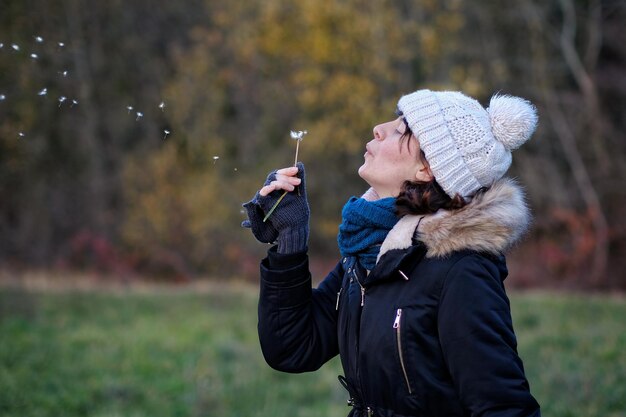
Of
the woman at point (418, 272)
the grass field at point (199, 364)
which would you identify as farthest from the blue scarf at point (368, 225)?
the grass field at point (199, 364)

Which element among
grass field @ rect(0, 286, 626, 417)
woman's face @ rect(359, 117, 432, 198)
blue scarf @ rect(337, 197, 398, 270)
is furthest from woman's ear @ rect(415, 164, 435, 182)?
grass field @ rect(0, 286, 626, 417)

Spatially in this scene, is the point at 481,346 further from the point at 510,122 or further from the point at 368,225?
the point at 510,122

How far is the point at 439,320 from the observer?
243cm

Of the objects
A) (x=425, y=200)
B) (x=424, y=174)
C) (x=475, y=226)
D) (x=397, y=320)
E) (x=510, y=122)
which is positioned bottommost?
(x=397, y=320)

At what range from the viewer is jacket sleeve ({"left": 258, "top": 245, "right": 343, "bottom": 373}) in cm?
281

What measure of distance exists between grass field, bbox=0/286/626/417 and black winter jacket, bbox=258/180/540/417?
368 centimetres

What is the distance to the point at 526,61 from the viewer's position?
19.4 meters

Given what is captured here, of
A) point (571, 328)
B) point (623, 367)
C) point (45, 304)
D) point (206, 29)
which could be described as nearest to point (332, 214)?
point (206, 29)

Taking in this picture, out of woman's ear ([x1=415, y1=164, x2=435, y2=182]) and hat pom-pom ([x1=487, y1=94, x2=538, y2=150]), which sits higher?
hat pom-pom ([x1=487, y1=94, x2=538, y2=150])

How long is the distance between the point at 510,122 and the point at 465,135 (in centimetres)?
16

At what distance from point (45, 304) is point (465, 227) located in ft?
33.8

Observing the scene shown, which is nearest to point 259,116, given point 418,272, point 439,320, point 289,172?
point 289,172

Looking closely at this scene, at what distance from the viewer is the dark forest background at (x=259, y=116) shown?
61.5 ft

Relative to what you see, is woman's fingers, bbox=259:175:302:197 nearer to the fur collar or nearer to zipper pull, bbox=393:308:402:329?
the fur collar
